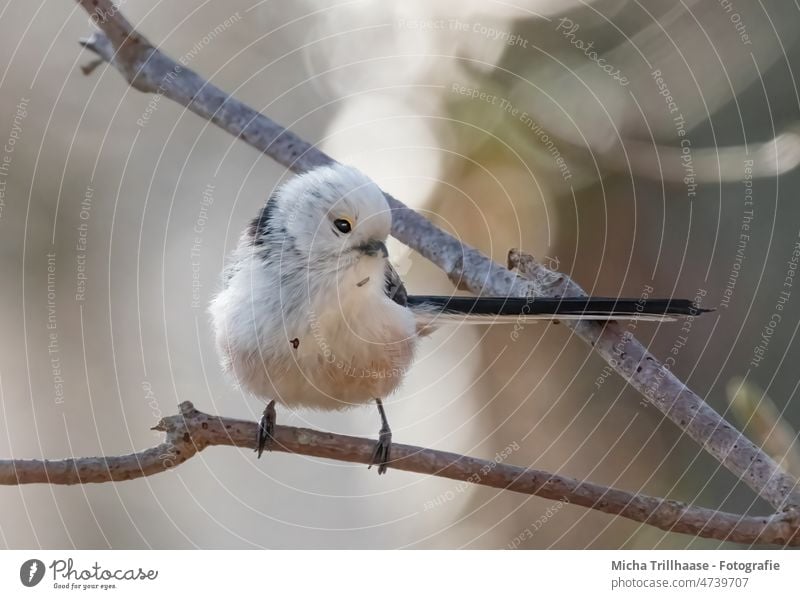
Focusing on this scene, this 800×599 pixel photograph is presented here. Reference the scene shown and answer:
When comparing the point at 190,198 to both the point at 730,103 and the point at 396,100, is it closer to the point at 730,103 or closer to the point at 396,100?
the point at 396,100

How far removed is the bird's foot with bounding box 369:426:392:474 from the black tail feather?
32 cm

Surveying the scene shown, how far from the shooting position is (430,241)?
5.85 feet

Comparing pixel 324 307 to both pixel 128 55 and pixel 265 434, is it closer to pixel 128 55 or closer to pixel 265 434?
pixel 265 434

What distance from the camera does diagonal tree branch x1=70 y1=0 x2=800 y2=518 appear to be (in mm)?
1552

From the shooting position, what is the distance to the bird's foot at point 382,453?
59.5 inches

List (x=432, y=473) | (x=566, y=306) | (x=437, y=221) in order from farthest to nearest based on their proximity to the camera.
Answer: (x=437, y=221) → (x=566, y=306) → (x=432, y=473)

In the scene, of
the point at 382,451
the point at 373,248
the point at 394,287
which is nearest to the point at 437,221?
the point at 394,287

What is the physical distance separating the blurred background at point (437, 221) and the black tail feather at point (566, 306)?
82 millimetres

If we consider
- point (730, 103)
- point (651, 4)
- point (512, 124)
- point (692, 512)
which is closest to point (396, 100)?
point (512, 124)

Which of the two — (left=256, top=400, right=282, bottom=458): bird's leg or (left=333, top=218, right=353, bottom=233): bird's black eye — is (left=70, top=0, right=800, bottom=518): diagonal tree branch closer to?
(left=333, top=218, right=353, bottom=233): bird's black eye

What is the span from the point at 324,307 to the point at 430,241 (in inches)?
14.0

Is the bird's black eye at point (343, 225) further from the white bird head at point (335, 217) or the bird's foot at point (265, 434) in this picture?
the bird's foot at point (265, 434)

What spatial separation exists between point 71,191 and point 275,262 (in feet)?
1.87

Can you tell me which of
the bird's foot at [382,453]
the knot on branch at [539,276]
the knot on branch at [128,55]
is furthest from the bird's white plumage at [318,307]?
the knot on branch at [128,55]
